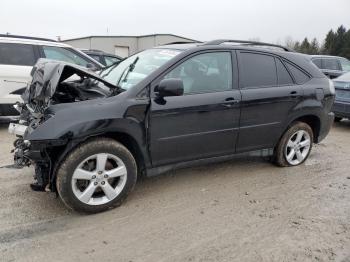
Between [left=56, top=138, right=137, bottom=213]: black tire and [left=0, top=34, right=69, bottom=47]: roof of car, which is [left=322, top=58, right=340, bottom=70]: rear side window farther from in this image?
[left=56, top=138, right=137, bottom=213]: black tire

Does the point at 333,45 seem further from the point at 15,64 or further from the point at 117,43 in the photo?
the point at 15,64

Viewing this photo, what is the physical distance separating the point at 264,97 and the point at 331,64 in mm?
10007

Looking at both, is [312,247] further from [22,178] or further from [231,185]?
[22,178]

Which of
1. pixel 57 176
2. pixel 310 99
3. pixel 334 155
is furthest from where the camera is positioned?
pixel 334 155

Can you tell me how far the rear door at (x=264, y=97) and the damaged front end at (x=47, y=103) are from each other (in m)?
1.61

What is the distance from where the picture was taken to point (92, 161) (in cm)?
384

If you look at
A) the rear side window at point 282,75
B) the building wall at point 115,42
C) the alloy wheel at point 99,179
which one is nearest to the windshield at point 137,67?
the alloy wheel at point 99,179

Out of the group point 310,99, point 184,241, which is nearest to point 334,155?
point 310,99

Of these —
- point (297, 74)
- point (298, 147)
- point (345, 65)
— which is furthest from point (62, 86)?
point (345, 65)

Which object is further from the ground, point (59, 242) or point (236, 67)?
point (236, 67)

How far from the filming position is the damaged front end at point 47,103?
3605 millimetres

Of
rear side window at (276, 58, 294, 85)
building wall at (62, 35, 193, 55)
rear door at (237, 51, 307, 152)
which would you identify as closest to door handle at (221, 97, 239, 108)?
rear door at (237, 51, 307, 152)

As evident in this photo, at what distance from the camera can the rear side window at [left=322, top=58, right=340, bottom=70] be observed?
1334 cm

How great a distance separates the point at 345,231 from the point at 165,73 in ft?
7.84
